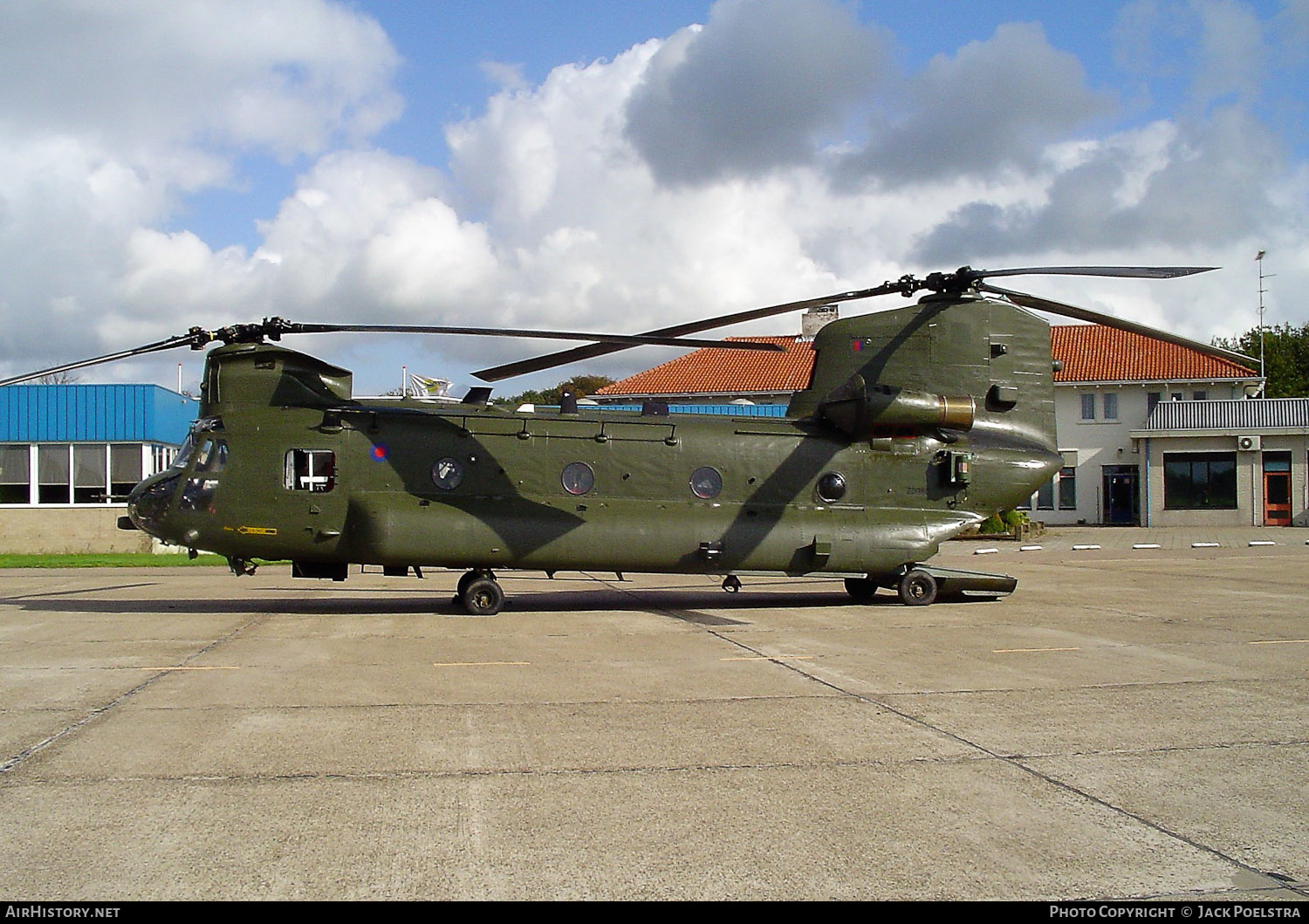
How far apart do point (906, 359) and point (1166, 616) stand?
4.92 m

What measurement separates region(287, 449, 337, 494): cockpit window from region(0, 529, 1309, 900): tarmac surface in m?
1.81

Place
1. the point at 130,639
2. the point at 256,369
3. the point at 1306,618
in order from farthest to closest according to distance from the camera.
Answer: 1. the point at 256,369
2. the point at 1306,618
3. the point at 130,639

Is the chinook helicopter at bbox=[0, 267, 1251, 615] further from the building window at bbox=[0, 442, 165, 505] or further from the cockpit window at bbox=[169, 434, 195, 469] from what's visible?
the building window at bbox=[0, 442, 165, 505]

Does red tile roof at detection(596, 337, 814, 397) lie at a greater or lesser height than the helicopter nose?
greater

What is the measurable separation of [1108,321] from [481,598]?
29.5 ft

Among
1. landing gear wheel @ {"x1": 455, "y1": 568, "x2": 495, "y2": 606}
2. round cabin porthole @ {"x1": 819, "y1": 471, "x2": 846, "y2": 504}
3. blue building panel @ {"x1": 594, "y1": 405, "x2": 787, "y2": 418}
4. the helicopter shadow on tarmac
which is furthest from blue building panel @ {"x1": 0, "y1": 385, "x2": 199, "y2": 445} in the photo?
round cabin porthole @ {"x1": 819, "y1": 471, "x2": 846, "y2": 504}

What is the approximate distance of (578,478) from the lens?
13859mm

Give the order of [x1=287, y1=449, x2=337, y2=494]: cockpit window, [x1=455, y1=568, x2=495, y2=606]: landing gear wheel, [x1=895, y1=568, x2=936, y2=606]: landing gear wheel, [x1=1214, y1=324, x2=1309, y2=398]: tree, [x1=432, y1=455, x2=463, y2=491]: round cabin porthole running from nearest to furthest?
[x1=287, y1=449, x2=337, y2=494]: cockpit window
[x1=432, y1=455, x2=463, y2=491]: round cabin porthole
[x1=455, y1=568, x2=495, y2=606]: landing gear wheel
[x1=895, y1=568, x2=936, y2=606]: landing gear wheel
[x1=1214, y1=324, x2=1309, y2=398]: tree

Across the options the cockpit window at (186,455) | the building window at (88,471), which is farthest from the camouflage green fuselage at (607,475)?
the building window at (88,471)

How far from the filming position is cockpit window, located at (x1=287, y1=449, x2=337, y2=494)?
43.3ft

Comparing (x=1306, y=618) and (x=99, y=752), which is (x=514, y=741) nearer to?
(x=99, y=752)

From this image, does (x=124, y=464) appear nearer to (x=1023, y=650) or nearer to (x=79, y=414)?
(x=79, y=414)

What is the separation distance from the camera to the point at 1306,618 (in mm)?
12289

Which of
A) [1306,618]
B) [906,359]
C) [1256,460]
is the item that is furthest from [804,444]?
[1256,460]
